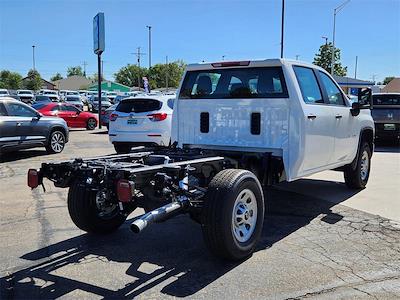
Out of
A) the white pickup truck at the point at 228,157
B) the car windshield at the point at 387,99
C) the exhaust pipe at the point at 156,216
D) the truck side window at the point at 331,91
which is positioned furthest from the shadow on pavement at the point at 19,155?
the car windshield at the point at 387,99

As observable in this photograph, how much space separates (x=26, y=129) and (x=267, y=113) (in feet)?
27.3

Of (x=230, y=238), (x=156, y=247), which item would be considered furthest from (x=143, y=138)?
(x=230, y=238)

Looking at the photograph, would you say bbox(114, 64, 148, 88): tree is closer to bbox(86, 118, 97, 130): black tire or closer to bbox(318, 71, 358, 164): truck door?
bbox(86, 118, 97, 130): black tire

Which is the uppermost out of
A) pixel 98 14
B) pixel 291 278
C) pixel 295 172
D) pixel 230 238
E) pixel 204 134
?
pixel 98 14

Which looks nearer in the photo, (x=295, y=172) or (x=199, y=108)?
(x=295, y=172)

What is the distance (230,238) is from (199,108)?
2660 mm

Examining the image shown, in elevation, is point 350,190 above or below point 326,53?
below

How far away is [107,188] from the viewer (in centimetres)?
453

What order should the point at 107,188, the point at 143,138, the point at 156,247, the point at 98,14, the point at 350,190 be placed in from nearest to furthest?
the point at 107,188 → the point at 156,247 → the point at 350,190 → the point at 143,138 → the point at 98,14

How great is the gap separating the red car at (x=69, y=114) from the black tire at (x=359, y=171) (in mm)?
15914

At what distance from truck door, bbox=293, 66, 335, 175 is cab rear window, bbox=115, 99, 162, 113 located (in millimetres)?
5351

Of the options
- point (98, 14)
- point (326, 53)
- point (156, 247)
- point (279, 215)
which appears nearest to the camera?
point (156, 247)

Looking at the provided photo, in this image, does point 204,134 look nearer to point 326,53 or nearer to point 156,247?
point 156,247

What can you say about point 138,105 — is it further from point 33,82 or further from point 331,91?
point 33,82
